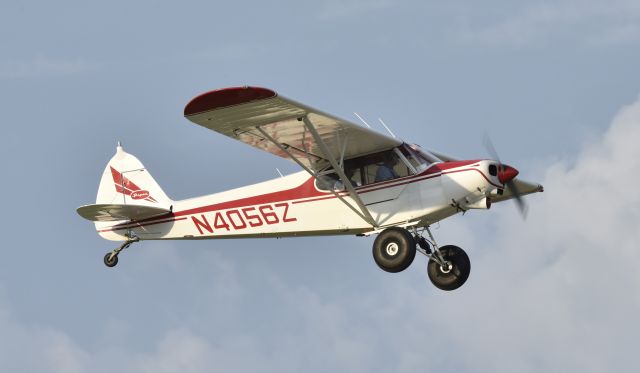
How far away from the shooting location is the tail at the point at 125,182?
20812mm

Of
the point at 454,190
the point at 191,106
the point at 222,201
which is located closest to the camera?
the point at 191,106

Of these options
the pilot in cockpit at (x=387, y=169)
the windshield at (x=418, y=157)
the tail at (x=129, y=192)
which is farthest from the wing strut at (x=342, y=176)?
the tail at (x=129, y=192)

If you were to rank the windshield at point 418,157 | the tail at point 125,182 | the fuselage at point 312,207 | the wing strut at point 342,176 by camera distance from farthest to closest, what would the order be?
the tail at point 125,182
the windshield at point 418,157
the fuselage at point 312,207
the wing strut at point 342,176

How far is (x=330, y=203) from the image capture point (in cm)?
1812

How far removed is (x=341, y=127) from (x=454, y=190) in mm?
1740

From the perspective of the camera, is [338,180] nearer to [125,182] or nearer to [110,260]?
[110,260]

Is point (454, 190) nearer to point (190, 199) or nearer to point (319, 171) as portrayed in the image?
point (319, 171)

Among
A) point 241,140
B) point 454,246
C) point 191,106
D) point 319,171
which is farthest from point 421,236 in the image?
point 191,106

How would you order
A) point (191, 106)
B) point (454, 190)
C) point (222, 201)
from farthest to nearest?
1. point (222, 201)
2. point (454, 190)
3. point (191, 106)

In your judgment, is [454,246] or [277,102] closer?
[277,102]

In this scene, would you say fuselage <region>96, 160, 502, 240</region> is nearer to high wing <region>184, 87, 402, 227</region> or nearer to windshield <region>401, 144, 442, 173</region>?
windshield <region>401, 144, 442, 173</region>

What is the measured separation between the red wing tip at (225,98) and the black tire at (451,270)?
3.81m

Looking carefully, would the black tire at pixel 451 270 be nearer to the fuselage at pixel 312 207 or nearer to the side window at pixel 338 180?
the fuselage at pixel 312 207

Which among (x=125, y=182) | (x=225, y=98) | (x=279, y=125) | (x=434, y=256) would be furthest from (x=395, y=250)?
(x=125, y=182)
